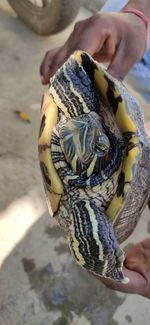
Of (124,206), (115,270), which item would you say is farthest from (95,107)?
(115,270)

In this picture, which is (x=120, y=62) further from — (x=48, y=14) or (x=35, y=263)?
(x=48, y=14)

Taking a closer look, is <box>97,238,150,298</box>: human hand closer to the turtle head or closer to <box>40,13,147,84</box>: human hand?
the turtle head

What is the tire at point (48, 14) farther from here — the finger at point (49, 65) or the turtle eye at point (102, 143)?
the turtle eye at point (102, 143)

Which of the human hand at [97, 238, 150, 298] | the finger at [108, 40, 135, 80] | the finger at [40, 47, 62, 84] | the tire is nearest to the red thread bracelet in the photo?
the finger at [108, 40, 135, 80]

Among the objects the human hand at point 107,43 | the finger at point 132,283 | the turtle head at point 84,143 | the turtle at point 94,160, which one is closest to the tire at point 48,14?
Answer: the human hand at point 107,43

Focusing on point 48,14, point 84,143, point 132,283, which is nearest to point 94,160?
point 84,143

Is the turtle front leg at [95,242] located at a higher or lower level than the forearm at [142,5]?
lower
